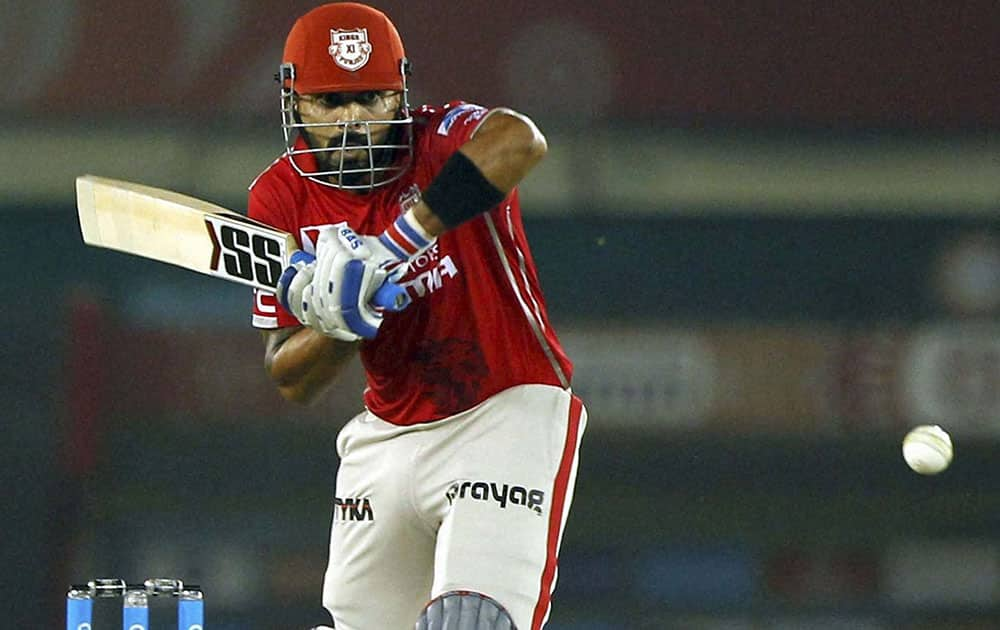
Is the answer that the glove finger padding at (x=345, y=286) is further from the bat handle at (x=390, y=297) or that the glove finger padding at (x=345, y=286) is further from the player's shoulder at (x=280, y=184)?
the player's shoulder at (x=280, y=184)

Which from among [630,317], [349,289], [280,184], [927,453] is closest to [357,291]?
[349,289]

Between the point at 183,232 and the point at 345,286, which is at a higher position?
the point at 183,232

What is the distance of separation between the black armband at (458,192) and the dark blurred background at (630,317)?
1770 mm

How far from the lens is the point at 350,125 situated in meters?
2.40

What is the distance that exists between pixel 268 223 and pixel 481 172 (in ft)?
1.21

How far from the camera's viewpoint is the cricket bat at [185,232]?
2.39m

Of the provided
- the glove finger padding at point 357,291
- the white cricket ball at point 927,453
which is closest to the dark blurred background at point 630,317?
the white cricket ball at point 927,453

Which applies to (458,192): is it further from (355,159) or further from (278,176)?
(278,176)

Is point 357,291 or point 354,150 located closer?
point 357,291

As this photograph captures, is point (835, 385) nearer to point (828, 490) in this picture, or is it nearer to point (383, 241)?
point (828, 490)

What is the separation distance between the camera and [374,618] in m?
2.54

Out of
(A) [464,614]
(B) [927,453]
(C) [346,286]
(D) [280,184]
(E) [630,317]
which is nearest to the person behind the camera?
(C) [346,286]

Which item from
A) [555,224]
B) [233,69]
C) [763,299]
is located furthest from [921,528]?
[233,69]

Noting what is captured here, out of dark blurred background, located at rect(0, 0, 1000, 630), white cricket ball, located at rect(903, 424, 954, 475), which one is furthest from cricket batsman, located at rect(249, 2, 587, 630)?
dark blurred background, located at rect(0, 0, 1000, 630)
